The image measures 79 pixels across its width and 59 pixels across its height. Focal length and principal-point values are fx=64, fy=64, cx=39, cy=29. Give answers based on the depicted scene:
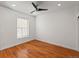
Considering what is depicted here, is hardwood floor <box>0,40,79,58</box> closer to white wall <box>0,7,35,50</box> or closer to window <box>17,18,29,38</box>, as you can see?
white wall <box>0,7,35,50</box>

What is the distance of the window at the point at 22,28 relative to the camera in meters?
4.76

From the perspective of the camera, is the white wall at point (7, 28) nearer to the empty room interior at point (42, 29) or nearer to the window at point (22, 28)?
the empty room interior at point (42, 29)

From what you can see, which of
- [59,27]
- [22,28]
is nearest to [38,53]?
[59,27]

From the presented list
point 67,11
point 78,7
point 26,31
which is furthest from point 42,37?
point 78,7

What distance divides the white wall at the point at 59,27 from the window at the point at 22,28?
1197 mm

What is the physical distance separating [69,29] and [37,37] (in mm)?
3223

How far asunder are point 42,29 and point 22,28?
5.59ft

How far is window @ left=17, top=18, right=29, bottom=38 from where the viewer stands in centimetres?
476

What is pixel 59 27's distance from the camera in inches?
169

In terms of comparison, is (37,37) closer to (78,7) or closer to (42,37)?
(42,37)

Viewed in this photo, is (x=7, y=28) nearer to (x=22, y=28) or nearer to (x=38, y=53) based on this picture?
(x=22, y=28)

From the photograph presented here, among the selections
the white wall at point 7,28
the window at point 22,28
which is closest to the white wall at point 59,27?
the window at point 22,28

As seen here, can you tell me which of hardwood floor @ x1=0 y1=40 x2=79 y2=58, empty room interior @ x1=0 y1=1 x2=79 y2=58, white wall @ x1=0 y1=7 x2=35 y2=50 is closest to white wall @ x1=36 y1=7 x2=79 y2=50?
empty room interior @ x1=0 y1=1 x2=79 y2=58

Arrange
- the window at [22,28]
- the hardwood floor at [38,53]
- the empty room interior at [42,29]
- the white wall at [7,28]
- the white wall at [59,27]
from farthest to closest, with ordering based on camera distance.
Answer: the window at [22,28] → the white wall at [59,27] → the white wall at [7,28] → the empty room interior at [42,29] → the hardwood floor at [38,53]
